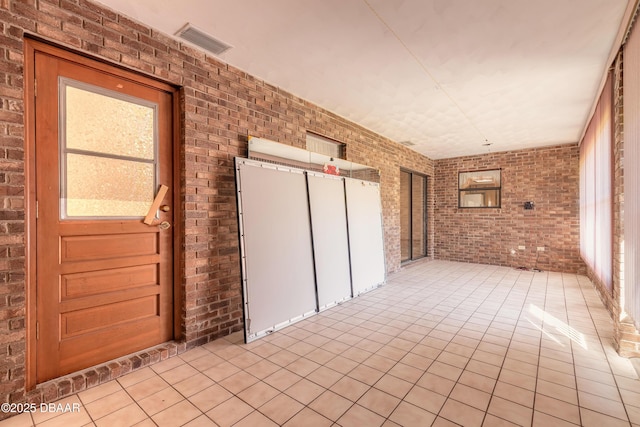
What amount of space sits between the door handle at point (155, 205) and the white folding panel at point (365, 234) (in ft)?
9.42

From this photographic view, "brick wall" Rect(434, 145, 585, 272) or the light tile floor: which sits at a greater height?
"brick wall" Rect(434, 145, 585, 272)

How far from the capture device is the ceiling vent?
2721mm

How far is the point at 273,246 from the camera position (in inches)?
139

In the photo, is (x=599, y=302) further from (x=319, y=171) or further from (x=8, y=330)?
(x=8, y=330)

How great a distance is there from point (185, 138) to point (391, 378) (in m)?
2.96

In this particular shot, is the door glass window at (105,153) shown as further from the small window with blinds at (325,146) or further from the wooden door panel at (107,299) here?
the small window with blinds at (325,146)

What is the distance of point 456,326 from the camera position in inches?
142

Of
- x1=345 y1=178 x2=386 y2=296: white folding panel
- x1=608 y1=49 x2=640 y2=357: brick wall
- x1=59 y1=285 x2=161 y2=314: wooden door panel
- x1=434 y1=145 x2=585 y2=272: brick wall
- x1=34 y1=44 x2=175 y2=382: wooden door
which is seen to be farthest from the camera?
x1=434 y1=145 x2=585 y2=272: brick wall

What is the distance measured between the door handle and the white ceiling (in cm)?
150

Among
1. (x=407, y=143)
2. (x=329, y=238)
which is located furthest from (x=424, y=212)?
(x=329, y=238)

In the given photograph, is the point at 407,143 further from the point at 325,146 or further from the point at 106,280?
the point at 106,280

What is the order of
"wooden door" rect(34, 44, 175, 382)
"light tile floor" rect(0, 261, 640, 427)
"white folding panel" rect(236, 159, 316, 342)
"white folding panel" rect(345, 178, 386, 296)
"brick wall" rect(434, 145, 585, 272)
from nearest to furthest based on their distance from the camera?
"light tile floor" rect(0, 261, 640, 427)
"wooden door" rect(34, 44, 175, 382)
"white folding panel" rect(236, 159, 316, 342)
"white folding panel" rect(345, 178, 386, 296)
"brick wall" rect(434, 145, 585, 272)

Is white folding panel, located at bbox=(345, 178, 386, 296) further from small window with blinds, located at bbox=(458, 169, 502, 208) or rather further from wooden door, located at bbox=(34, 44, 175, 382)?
small window with blinds, located at bbox=(458, 169, 502, 208)

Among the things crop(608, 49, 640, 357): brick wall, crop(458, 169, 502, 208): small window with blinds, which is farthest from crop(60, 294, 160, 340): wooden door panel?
crop(458, 169, 502, 208): small window with blinds
